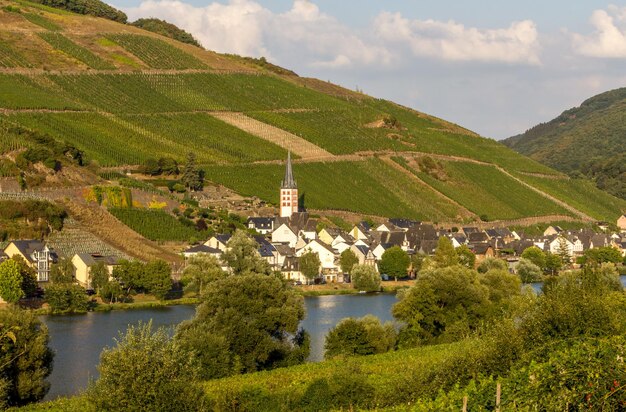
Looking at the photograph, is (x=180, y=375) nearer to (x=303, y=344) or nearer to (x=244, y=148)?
(x=303, y=344)

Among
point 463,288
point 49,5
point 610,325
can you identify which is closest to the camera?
point 610,325

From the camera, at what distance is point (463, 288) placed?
5700 centimetres

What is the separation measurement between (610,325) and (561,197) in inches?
4827


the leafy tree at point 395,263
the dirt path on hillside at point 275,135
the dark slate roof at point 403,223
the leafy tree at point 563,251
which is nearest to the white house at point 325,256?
the leafy tree at point 395,263

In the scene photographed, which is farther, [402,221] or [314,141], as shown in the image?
[314,141]

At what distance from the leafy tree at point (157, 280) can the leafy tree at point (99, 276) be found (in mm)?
2642

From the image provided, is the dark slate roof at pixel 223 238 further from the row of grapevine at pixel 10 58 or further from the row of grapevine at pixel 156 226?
the row of grapevine at pixel 10 58

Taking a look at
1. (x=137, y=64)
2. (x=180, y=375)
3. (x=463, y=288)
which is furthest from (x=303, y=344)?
(x=137, y=64)

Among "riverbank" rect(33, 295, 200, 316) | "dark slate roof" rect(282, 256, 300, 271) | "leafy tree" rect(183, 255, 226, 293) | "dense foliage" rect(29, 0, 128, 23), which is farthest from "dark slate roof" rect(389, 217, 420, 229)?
"dense foliage" rect(29, 0, 128, 23)

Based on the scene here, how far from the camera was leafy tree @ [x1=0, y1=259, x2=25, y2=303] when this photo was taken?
2736 inches

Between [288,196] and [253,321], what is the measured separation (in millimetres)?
66722

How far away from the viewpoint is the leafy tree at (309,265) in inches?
3688

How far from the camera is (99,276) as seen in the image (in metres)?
76.5

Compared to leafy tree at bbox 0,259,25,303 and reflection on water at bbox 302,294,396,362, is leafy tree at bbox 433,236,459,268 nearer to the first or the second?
reflection on water at bbox 302,294,396,362
